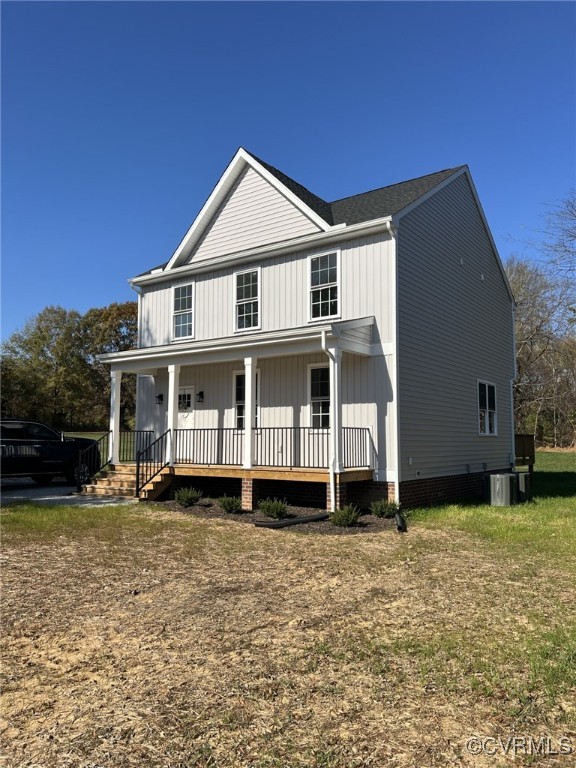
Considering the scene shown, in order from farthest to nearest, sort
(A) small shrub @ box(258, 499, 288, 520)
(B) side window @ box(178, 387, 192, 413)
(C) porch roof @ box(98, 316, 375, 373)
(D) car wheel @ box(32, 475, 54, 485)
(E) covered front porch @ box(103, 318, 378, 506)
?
(D) car wheel @ box(32, 475, 54, 485), (B) side window @ box(178, 387, 192, 413), (E) covered front porch @ box(103, 318, 378, 506), (C) porch roof @ box(98, 316, 375, 373), (A) small shrub @ box(258, 499, 288, 520)

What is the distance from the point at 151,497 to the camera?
1334 cm

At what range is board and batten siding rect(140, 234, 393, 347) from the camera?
12641mm

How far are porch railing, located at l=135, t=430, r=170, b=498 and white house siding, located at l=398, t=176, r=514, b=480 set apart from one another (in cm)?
579

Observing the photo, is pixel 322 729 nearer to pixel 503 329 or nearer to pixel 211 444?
pixel 211 444

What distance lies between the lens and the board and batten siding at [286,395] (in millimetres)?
12352

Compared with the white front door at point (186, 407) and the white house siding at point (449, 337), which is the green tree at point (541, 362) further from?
the white front door at point (186, 407)

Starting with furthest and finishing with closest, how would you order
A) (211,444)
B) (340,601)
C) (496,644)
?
(211,444) → (340,601) → (496,644)

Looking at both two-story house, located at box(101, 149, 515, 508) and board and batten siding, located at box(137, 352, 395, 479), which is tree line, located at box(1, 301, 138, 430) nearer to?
board and batten siding, located at box(137, 352, 395, 479)

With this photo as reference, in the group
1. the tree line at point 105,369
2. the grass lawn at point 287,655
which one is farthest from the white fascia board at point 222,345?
the tree line at point 105,369

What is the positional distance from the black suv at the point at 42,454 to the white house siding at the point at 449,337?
8.52m

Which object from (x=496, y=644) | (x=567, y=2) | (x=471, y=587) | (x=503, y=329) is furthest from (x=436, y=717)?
(x=503, y=329)

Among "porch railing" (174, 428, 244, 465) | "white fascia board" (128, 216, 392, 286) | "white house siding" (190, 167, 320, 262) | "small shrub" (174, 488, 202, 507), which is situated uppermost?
"white house siding" (190, 167, 320, 262)

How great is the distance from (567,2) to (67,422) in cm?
4254

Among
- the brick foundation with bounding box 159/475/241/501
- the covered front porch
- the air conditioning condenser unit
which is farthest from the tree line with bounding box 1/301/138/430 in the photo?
the air conditioning condenser unit
